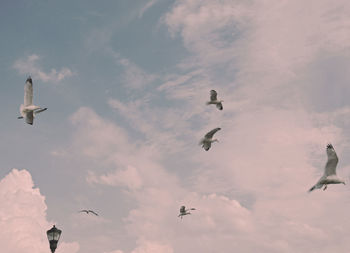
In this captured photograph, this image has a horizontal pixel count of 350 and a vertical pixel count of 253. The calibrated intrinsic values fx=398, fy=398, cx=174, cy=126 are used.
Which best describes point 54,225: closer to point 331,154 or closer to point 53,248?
point 53,248

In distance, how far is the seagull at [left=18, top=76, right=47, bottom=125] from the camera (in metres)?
35.8

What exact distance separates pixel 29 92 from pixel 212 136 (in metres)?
18.9

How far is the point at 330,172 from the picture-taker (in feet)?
86.3

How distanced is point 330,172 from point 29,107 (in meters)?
25.7

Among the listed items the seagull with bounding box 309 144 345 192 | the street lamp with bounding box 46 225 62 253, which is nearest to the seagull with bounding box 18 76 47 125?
the street lamp with bounding box 46 225 62 253

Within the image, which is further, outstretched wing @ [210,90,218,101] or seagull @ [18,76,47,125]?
outstretched wing @ [210,90,218,101]

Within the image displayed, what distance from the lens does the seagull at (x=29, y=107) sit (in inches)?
1409

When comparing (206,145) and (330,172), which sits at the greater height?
(206,145)

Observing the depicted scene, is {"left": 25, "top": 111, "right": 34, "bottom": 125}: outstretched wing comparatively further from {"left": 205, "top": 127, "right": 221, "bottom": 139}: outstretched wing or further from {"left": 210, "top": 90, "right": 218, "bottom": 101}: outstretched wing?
{"left": 210, "top": 90, "right": 218, "bottom": 101}: outstretched wing

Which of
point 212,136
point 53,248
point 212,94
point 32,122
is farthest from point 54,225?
point 212,94

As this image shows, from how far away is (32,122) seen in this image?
35.8 m

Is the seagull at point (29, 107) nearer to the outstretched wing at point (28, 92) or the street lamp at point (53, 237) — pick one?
the outstretched wing at point (28, 92)

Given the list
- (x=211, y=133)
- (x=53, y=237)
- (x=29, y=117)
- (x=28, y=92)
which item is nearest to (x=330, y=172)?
(x=211, y=133)

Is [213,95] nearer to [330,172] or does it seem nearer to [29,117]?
[29,117]
